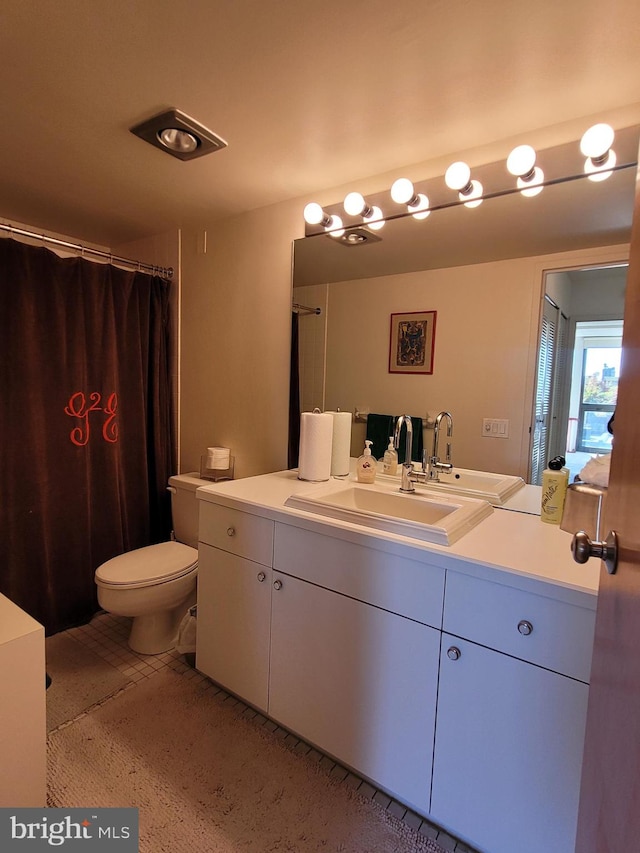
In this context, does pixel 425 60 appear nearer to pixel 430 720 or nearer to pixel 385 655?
pixel 385 655

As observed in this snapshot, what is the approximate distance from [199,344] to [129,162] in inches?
37.3

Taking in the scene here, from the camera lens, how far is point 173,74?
4.09 feet

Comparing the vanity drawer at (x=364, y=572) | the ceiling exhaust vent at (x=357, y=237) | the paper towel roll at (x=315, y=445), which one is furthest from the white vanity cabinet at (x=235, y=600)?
the ceiling exhaust vent at (x=357, y=237)

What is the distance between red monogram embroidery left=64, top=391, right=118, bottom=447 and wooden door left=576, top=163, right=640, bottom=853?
2241 mm

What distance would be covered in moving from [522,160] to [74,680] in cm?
258

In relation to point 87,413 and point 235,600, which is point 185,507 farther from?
point 235,600

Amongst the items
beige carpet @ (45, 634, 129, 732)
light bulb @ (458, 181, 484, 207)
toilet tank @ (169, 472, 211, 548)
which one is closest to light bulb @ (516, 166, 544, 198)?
light bulb @ (458, 181, 484, 207)

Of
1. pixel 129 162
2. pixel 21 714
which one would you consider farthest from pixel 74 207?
pixel 21 714

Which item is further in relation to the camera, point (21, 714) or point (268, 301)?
point (268, 301)

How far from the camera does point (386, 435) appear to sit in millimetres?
1906

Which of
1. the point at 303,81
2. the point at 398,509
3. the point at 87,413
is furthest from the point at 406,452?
the point at 87,413

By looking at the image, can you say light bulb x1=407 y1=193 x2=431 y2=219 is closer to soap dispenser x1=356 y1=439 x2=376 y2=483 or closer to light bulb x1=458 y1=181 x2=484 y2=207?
light bulb x1=458 y1=181 x2=484 y2=207

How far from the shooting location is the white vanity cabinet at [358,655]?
1228 mm

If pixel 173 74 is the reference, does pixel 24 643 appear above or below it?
below
